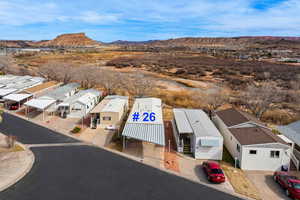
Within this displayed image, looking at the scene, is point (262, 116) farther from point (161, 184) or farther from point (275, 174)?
point (161, 184)

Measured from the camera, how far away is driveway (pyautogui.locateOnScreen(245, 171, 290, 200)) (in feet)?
50.2

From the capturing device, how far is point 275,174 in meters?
17.3

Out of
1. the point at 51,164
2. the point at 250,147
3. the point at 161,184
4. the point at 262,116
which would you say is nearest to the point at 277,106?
the point at 262,116

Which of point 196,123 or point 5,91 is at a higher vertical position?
point 5,91

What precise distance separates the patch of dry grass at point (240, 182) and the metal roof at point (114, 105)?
1458cm

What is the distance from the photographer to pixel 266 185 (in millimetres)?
16703

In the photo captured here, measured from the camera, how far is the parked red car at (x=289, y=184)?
14789 mm

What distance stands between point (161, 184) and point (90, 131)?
12941 mm

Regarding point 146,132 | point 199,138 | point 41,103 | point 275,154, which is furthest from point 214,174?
point 41,103

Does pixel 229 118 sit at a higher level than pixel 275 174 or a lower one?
higher

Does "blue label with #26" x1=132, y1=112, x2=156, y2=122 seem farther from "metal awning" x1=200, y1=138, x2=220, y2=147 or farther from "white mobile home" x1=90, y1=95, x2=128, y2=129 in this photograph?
"metal awning" x1=200, y1=138, x2=220, y2=147

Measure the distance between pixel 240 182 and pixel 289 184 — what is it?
3.19m

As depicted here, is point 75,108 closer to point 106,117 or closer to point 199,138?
point 106,117

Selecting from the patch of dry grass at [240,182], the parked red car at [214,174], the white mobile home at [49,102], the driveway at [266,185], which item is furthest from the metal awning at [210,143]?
the white mobile home at [49,102]
